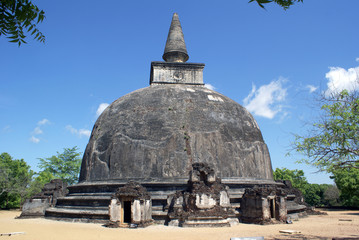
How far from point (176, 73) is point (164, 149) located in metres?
6.65

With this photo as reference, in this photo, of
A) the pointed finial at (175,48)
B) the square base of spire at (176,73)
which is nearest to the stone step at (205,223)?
the square base of spire at (176,73)

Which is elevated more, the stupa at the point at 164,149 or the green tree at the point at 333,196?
the stupa at the point at 164,149

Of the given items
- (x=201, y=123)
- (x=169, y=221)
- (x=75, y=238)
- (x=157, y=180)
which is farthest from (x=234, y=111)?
(x=75, y=238)

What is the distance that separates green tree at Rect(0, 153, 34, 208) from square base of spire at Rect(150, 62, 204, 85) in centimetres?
1571

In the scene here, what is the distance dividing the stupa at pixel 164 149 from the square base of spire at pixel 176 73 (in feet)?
6.84

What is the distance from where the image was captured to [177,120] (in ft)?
43.9

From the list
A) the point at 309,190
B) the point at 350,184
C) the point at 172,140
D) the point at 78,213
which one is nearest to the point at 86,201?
the point at 78,213

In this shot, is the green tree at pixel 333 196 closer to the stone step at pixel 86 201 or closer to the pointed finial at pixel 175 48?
the pointed finial at pixel 175 48

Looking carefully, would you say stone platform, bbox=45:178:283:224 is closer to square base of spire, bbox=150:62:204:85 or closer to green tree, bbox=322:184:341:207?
square base of spire, bbox=150:62:204:85

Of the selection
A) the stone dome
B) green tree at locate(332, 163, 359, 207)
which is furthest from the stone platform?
green tree at locate(332, 163, 359, 207)

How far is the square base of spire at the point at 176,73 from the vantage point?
17.5 meters

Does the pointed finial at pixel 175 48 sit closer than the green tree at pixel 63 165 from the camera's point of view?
Yes

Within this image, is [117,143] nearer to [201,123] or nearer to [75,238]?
[201,123]

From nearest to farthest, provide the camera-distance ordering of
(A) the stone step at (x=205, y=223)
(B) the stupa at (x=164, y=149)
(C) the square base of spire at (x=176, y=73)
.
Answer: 1. (A) the stone step at (x=205, y=223)
2. (B) the stupa at (x=164, y=149)
3. (C) the square base of spire at (x=176, y=73)
